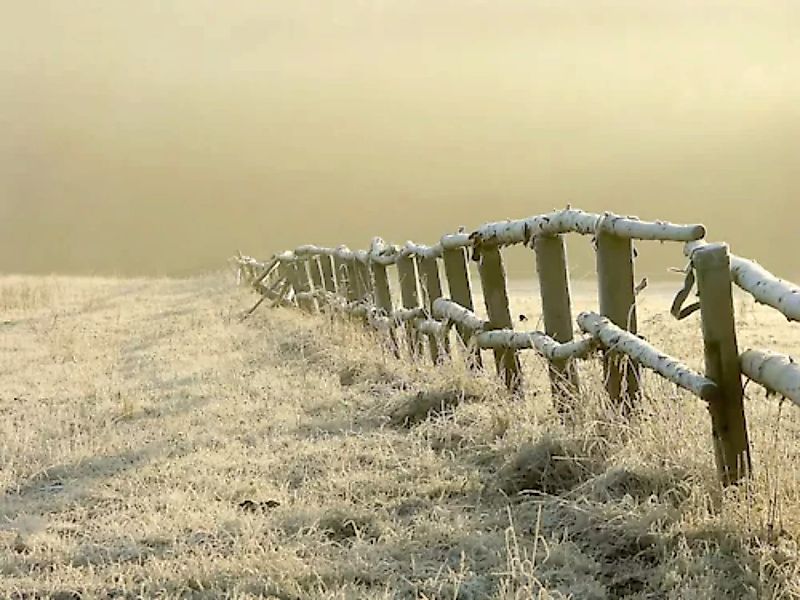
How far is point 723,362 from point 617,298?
120cm

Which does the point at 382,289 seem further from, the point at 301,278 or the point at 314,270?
the point at 301,278

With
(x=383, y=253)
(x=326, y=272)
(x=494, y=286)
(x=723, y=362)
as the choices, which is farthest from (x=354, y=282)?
(x=723, y=362)

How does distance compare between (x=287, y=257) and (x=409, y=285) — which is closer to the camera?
(x=409, y=285)

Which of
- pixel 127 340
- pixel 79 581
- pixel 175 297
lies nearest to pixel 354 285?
pixel 127 340

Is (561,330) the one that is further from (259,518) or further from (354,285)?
(354,285)

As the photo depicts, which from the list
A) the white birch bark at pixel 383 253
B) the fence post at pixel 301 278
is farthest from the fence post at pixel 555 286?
the fence post at pixel 301 278

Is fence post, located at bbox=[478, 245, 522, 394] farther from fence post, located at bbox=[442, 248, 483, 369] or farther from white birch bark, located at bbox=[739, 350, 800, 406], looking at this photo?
white birch bark, located at bbox=[739, 350, 800, 406]

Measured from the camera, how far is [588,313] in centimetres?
471

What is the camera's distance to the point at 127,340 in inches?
452

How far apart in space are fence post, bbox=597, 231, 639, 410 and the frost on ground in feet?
0.36

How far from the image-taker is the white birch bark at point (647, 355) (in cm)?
347

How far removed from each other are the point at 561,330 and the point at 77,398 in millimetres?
3871

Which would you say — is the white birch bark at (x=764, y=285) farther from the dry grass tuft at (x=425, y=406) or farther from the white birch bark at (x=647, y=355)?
the dry grass tuft at (x=425, y=406)

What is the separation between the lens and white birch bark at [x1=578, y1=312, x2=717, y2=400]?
347 centimetres
